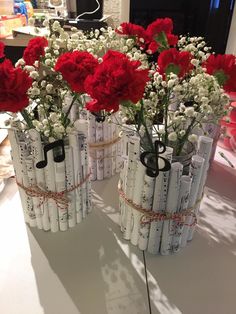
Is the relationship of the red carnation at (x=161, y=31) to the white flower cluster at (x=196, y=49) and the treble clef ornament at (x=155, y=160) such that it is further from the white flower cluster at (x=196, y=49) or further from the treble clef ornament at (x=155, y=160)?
the treble clef ornament at (x=155, y=160)

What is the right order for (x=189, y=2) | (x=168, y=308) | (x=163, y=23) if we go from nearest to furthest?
(x=168, y=308)
(x=163, y=23)
(x=189, y=2)

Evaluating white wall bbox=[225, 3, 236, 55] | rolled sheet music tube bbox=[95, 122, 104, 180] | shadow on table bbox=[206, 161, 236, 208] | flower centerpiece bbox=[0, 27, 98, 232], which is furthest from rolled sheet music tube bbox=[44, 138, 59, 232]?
white wall bbox=[225, 3, 236, 55]

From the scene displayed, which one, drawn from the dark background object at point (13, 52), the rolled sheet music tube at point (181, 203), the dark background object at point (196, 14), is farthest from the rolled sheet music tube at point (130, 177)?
the dark background object at point (13, 52)

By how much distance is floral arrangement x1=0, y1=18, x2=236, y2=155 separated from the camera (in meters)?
0.50

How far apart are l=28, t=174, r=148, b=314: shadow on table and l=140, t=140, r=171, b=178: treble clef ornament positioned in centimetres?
23

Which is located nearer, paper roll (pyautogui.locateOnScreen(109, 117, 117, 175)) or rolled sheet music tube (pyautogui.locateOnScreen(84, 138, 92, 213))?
rolled sheet music tube (pyautogui.locateOnScreen(84, 138, 92, 213))

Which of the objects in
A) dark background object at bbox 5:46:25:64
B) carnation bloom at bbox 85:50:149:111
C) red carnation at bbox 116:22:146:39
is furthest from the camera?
dark background object at bbox 5:46:25:64

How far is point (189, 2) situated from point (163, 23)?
140cm

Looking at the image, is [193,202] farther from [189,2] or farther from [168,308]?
[189,2]

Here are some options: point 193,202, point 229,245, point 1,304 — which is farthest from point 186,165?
point 1,304

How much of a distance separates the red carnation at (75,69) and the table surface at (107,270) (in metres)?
0.38

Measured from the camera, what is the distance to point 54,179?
69cm

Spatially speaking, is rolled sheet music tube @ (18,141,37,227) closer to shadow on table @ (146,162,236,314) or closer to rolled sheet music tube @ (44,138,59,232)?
rolled sheet music tube @ (44,138,59,232)

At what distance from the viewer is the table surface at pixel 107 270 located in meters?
0.60
